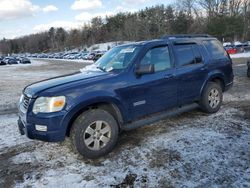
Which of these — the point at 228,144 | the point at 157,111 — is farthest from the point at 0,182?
the point at 228,144

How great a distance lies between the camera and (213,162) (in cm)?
399

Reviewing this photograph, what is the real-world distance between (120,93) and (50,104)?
1.17 m

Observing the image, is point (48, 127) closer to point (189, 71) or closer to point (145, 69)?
point (145, 69)

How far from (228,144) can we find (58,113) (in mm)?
2893

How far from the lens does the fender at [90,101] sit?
4023 millimetres

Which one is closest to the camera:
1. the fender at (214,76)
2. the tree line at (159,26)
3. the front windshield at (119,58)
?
the front windshield at (119,58)

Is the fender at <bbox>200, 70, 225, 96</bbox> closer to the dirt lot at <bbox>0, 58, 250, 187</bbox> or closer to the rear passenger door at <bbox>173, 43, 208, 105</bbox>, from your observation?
the rear passenger door at <bbox>173, 43, 208, 105</bbox>

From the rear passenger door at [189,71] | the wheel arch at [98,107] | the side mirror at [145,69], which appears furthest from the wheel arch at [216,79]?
the wheel arch at [98,107]

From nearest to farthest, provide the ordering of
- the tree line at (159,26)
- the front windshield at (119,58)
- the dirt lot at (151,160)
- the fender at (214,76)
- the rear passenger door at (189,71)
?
the dirt lot at (151,160), the front windshield at (119,58), the rear passenger door at (189,71), the fender at (214,76), the tree line at (159,26)

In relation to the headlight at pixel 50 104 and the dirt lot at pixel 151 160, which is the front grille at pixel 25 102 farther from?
the dirt lot at pixel 151 160

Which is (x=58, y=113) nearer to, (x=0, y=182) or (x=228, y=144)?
(x=0, y=182)

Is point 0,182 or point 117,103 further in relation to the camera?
point 117,103

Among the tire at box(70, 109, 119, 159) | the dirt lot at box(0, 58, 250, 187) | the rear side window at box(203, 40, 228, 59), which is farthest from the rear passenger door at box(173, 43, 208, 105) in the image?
the tire at box(70, 109, 119, 159)

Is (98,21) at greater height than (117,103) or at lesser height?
greater
